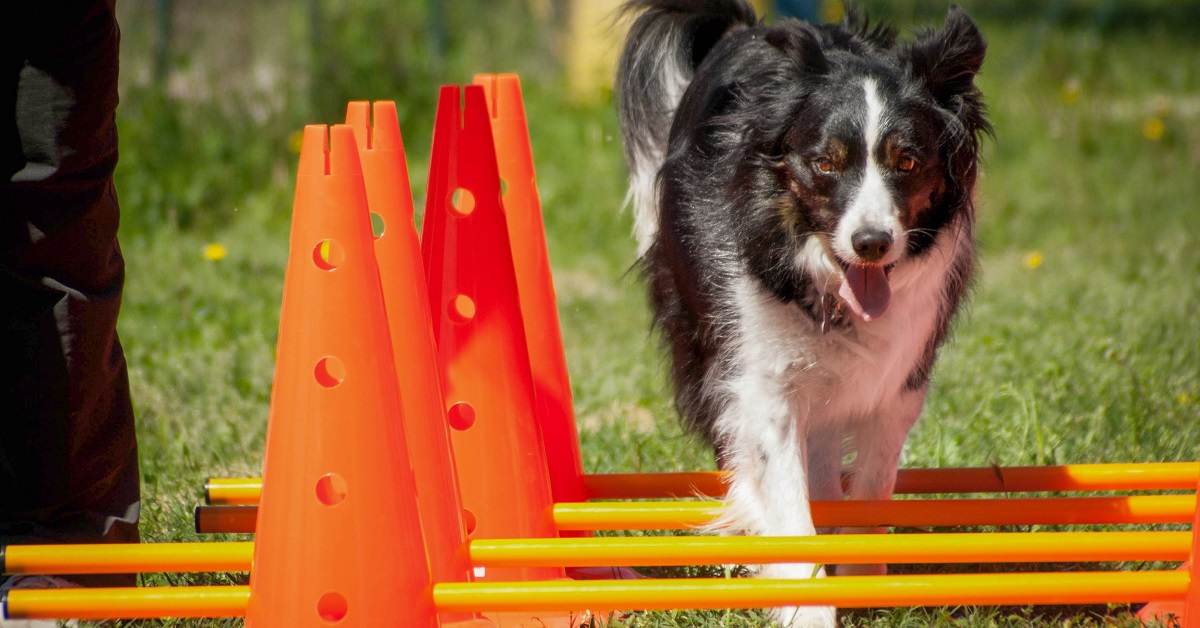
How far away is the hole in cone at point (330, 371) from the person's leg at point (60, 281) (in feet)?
1.97

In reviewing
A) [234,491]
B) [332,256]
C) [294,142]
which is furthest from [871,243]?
[294,142]

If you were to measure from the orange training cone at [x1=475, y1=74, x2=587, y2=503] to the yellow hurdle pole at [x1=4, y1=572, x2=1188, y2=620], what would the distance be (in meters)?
0.73

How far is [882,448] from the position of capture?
2.88 metres

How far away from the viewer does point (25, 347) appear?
7.63 ft

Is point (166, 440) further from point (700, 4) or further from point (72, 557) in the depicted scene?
point (700, 4)

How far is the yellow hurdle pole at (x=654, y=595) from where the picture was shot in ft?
6.84

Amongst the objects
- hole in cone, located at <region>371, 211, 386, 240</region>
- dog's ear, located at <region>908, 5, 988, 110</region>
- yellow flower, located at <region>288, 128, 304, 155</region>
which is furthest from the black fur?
yellow flower, located at <region>288, 128, 304, 155</region>

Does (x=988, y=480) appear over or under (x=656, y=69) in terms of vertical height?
under

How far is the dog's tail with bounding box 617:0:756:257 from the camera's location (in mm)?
3404

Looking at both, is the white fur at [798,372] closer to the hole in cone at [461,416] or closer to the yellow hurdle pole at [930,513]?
the yellow hurdle pole at [930,513]

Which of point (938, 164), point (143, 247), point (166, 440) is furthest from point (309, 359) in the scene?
point (143, 247)

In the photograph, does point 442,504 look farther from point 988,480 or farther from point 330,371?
point 988,480

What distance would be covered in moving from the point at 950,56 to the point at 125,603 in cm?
204

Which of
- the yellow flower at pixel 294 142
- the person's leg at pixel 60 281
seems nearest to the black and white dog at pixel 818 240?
the person's leg at pixel 60 281
